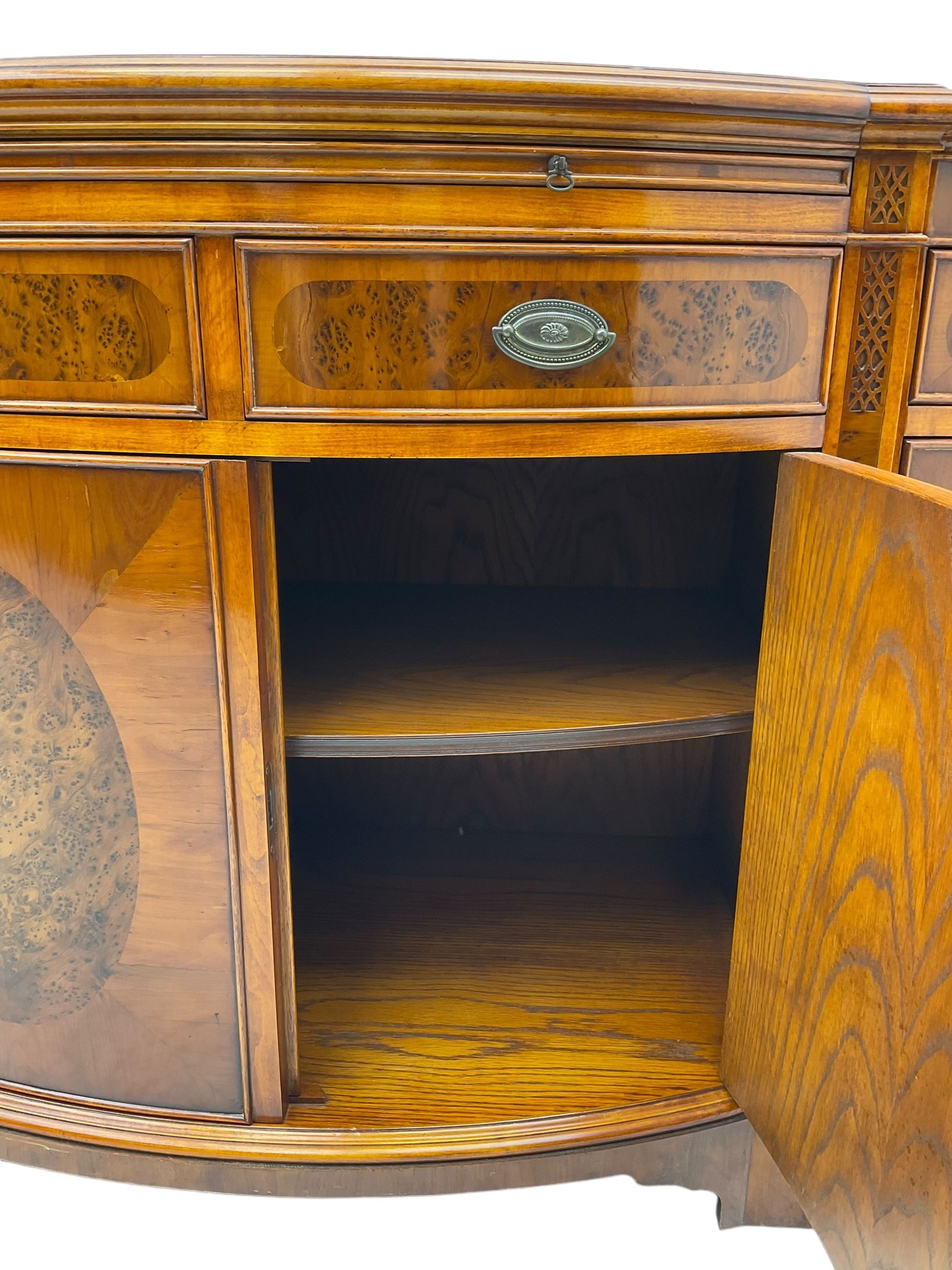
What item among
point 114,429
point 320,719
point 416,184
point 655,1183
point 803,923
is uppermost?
point 416,184

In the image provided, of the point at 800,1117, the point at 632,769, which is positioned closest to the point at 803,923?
the point at 800,1117

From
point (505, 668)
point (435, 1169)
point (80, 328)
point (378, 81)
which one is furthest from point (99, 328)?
point (435, 1169)

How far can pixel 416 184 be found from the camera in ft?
2.45

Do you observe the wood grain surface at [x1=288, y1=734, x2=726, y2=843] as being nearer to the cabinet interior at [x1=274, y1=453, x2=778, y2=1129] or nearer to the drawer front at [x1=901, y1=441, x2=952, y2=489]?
the cabinet interior at [x1=274, y1=453, x2=778, y2=1129]

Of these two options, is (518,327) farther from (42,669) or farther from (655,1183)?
(655,1183)

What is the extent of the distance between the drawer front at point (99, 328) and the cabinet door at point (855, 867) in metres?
0.47

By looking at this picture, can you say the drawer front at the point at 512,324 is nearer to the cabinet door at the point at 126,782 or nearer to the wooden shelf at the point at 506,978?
the cabinet door at the point at 126,782

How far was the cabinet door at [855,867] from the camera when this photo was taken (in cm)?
66

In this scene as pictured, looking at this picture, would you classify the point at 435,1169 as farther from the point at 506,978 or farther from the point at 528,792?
the point at 528,792

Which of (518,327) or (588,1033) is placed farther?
(588,1033)

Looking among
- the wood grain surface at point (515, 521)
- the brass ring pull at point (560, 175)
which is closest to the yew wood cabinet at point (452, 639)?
the brass ring pull at point (560, 175)

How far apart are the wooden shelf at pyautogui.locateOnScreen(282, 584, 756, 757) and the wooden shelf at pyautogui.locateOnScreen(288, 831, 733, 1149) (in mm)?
324

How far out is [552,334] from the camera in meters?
0.78

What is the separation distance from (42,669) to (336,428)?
308 mm
